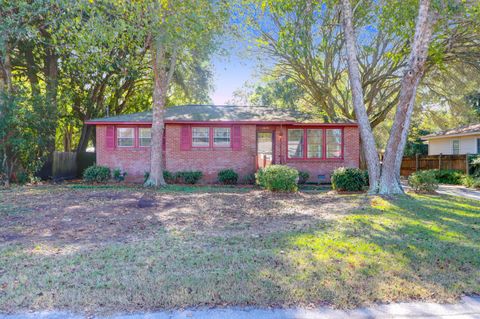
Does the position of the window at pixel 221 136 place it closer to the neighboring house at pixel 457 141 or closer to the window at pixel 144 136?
the window at pixel 144 136

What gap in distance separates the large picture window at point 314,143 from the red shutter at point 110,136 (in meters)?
8.29

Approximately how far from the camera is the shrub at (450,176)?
16.4 meters

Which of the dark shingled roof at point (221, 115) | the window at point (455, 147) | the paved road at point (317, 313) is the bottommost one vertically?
the paved road at point (317, 313)

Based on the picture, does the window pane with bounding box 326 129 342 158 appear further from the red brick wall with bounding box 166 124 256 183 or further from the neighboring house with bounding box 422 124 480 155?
the neighboring house with bounding box 422 124 480 155

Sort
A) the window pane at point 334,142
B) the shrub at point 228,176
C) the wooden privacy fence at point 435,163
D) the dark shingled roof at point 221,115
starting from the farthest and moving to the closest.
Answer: the wooden privacy fence at point 435,163
the window pane at point 334,142
the dark shingled roof at point 221,115
the shrub at point 228,176

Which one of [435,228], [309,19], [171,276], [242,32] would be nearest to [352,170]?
[435,228]

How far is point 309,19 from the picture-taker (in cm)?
1404

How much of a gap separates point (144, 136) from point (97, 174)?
8.81 feet

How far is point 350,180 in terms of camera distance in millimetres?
11250

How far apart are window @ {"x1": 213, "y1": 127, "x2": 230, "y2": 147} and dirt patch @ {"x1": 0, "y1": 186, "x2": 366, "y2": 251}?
458 cm

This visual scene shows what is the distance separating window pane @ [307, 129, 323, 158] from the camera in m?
15.3

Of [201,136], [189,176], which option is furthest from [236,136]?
[189,176]

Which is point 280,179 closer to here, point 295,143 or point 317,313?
point 295,143

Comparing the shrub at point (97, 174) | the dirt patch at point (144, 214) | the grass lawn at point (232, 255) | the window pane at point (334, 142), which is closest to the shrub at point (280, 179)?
the dirt patch at point (144, 214)
